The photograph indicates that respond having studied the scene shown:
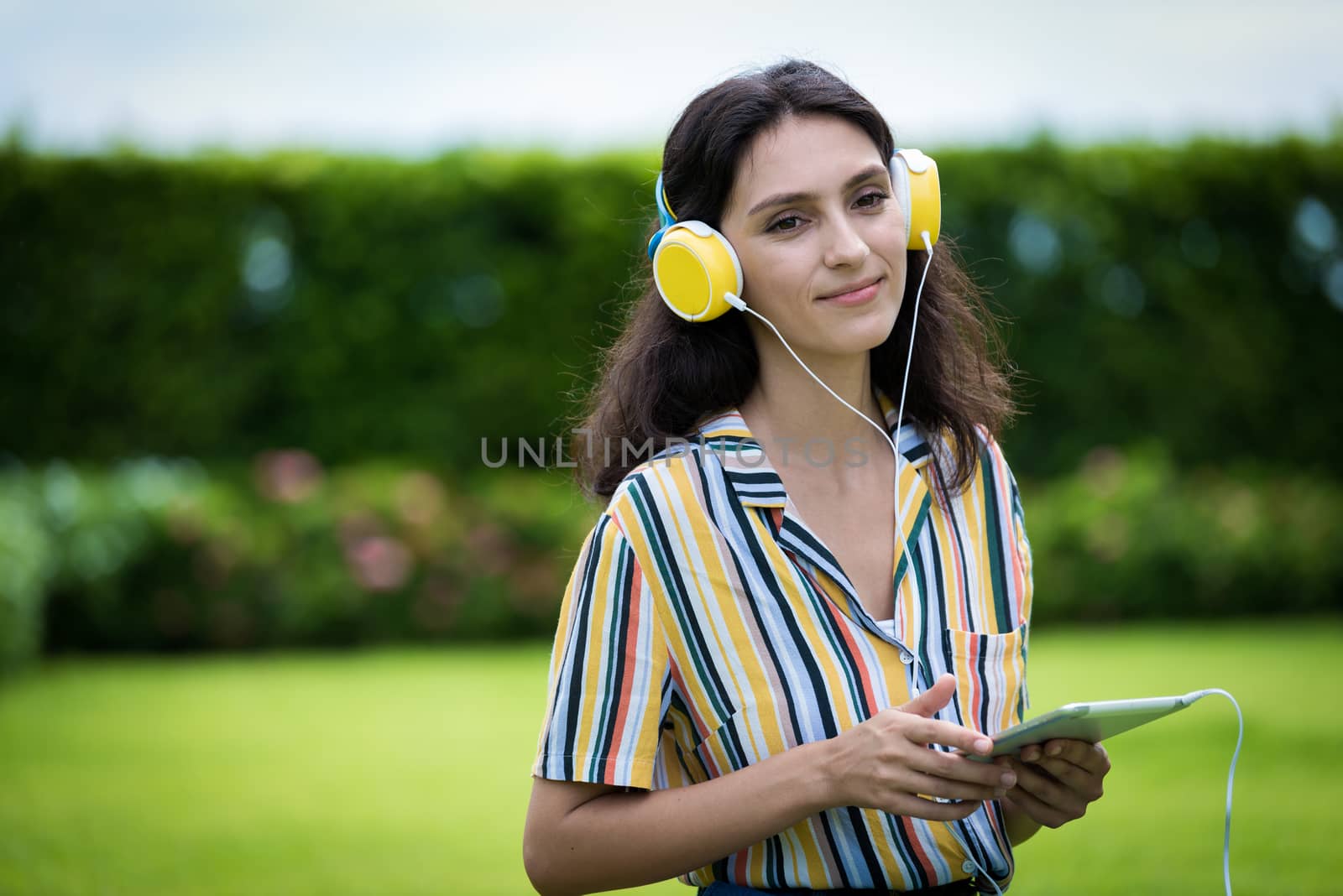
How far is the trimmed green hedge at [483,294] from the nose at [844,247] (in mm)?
7394

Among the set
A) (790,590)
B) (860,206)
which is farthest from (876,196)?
(790,590)

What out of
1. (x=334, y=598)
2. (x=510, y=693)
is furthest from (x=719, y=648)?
(x=334, y=598)

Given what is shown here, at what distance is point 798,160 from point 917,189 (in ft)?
0.94

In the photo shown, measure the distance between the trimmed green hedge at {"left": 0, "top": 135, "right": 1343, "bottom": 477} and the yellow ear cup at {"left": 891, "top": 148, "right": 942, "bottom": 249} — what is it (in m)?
7.20

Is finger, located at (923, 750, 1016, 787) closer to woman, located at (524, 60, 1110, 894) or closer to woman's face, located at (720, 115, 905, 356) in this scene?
woman, located at (524, 60, 1110, 894)

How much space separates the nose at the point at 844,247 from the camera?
207 cm

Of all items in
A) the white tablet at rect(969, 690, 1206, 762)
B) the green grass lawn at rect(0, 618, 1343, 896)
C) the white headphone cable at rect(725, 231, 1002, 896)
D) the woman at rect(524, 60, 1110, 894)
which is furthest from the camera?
the green grass lawn at rect(0, 618, 1343, 896)

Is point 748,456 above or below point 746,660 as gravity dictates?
above

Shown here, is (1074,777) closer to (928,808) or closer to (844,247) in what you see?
(928,808)

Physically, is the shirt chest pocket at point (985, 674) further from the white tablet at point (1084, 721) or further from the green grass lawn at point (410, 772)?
the green grass lawn at point (410, 772)

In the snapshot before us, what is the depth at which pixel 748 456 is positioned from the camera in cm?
212

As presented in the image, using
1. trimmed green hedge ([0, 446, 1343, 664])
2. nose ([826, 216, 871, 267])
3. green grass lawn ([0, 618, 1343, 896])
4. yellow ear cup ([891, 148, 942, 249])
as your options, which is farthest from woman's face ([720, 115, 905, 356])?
trimmed green hedge ([0, 446, 1343, 664])

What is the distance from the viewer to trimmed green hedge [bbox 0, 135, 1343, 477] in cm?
980

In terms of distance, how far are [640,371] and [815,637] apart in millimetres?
606
